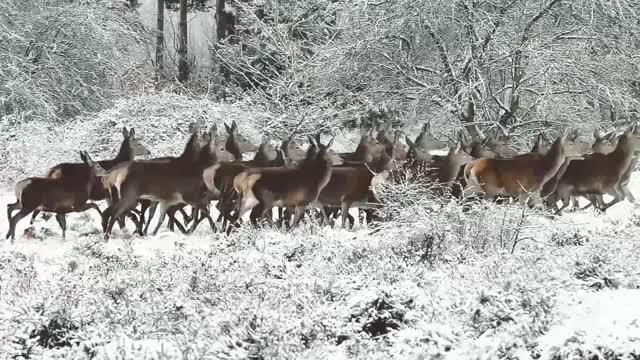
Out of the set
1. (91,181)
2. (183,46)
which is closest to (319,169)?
(91,181)

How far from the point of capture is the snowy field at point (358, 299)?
575cm

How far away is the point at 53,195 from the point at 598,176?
29.0 feet

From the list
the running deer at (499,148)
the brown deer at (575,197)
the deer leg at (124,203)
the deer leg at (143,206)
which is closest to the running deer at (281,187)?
the deer leg at (124,203)

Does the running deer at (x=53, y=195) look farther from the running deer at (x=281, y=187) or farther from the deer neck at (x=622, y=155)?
the deer neck at (x=622, y=155)

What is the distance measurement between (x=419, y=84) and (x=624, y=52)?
207 inches

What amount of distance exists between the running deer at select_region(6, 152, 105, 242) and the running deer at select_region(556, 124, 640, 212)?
7.56 metres

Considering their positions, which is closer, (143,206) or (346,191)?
(346,191)

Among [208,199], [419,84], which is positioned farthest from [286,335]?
[419,84]

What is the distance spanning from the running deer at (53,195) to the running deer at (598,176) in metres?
7.56

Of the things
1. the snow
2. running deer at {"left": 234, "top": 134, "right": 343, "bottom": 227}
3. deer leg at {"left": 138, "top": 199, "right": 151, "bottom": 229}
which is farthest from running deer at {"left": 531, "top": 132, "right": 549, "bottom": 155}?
the snow

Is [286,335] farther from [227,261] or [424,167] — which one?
[424,167]

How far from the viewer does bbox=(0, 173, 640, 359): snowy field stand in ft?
18.9

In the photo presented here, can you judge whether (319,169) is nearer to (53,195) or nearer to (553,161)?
(553,161)

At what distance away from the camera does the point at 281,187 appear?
1203cm
